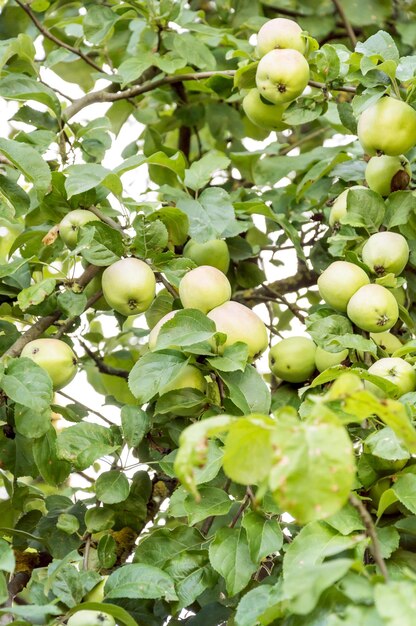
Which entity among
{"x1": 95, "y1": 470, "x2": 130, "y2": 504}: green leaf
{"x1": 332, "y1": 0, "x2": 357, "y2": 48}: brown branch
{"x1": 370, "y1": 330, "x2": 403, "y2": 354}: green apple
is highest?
{"x1": 332, "y1": 0, "x2": 357, "y2": 48}: brown branch

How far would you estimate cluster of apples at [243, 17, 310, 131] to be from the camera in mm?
1131

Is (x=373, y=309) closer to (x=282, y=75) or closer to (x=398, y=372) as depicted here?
(x=398, y=372)

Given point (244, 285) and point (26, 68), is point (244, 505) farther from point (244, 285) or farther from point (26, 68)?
point (26, 68)

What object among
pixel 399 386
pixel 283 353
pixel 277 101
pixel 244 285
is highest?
pixel 277 101

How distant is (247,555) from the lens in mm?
889

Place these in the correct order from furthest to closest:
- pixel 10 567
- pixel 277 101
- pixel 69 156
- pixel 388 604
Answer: pixel 69 156 → pixel 277 101 → pixel 10 567 → pixel 388 604

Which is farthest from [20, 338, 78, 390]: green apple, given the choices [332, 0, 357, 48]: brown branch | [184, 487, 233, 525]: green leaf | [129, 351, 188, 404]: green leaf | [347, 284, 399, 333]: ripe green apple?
[332, 0, 357, 48]: brown branch

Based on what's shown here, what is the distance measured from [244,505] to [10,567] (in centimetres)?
28

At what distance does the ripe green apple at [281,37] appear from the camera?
3.90 ft

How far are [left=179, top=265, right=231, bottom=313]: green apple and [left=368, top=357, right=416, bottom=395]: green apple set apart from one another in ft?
0.68

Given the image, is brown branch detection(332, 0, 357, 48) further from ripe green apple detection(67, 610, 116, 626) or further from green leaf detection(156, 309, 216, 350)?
ripe green apple detection(67, 610, 116, 626)

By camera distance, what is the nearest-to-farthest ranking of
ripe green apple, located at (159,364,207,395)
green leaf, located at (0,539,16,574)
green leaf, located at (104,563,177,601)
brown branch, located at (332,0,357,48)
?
green leaf, located at (0,539,16,574) → green leaf, located at (104,563,177,601) → ripe green apple, located at (159,364,207,395) → brown branch, located at (332,0,357,48)

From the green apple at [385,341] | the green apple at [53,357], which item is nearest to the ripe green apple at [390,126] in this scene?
the green apple at [385,341]

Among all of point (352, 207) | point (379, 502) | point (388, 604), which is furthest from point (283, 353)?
point (388, 604)
